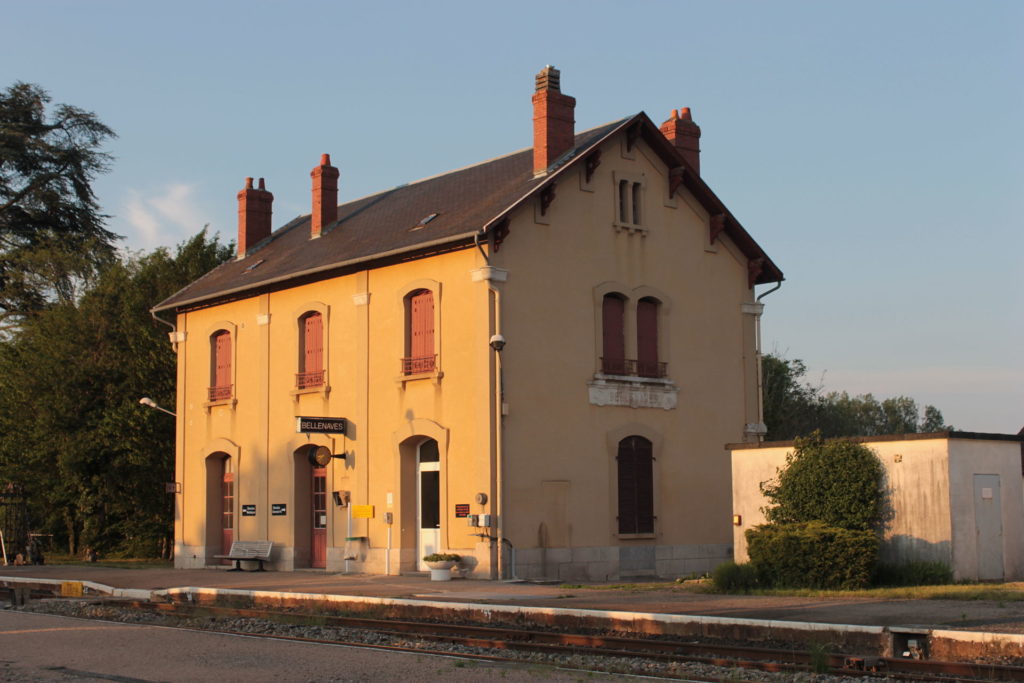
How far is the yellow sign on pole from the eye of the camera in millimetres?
25562

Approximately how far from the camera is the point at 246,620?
1761 cm

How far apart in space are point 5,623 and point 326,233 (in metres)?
15.7

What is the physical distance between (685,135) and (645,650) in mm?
17829

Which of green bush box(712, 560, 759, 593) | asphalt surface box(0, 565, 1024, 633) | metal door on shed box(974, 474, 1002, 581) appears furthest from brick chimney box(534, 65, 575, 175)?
metal door on shed box(974, 474, 1002, 581)

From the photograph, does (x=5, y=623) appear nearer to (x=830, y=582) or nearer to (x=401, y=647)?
(x=401, y=647)

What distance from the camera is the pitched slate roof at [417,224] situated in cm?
2478

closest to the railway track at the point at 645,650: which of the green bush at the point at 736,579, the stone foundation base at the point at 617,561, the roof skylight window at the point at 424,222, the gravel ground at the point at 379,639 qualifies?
the gravel ground at the point at 379,639

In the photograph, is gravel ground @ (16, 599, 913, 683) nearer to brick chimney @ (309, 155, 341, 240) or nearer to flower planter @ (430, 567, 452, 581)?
flower planter @ (430, 567, 452, 581)

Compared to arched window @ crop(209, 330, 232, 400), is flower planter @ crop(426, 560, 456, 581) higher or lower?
lower

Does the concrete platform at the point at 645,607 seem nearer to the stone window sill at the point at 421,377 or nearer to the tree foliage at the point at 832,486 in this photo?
the tree foliage at the point at 832,486

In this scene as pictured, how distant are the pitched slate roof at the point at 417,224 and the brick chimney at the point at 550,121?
285 millimetres

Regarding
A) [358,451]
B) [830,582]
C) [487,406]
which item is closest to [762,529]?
[830,582]

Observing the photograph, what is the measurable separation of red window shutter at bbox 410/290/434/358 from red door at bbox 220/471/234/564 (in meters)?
8.27

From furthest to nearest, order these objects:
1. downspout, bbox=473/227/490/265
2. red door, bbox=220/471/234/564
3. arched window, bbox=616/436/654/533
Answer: red door, bbox=220/471/234/564 < arched window, bbox=616/436/654/533 < downspout, bbox=473/227/490/265
